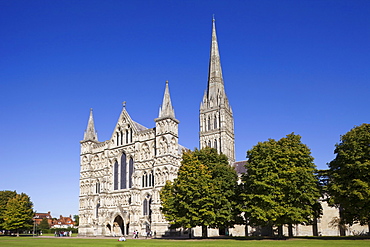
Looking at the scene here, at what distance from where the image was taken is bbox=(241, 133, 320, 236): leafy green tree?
37.2 meters

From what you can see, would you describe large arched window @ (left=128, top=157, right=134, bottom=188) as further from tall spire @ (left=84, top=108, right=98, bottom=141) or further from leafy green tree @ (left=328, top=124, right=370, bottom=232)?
leafy green tree @ (left=328, top=124, right=370, bottom=232)

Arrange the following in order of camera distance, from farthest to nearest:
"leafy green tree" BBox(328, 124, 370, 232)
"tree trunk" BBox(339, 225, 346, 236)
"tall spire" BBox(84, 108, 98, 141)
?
1. "tall spire" BBox(84, 108, 98, 141)
2. "tree trunk" BBox(339, 225, 346, 236)
3. "leafy green tree" BBox(328, 124, 370, 232)

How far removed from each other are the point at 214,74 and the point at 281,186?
64.8 m

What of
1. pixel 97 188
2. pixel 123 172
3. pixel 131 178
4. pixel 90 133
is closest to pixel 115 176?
pixel 123 172

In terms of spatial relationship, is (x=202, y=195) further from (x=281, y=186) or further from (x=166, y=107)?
(x=166, y=107)

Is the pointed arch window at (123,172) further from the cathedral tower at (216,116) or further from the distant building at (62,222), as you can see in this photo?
the distant building at (62,222)

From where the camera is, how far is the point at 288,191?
38000 mm

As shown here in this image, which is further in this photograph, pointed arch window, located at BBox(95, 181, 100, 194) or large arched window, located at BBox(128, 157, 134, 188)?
pointed arch window, located at BBox(95, 181, 100, 194)

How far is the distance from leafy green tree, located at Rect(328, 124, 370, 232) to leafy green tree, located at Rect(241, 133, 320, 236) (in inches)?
105

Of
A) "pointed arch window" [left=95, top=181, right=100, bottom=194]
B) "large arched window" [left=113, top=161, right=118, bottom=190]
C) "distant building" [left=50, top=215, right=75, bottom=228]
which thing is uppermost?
"large arched window" [left=113, top=161, right=118, bottom=190]

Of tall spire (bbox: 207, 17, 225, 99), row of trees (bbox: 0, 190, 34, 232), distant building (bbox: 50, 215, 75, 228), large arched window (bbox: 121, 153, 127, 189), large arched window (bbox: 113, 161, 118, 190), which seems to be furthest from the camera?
distant building (bbox: 50, 215, 75, 228)

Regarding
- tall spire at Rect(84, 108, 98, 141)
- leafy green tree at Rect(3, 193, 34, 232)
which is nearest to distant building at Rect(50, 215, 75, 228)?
leafy green tree at Rect(3, 193, 34, 232)

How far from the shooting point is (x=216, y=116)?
9388cm

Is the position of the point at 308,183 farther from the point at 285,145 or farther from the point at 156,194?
the point at 156,194
